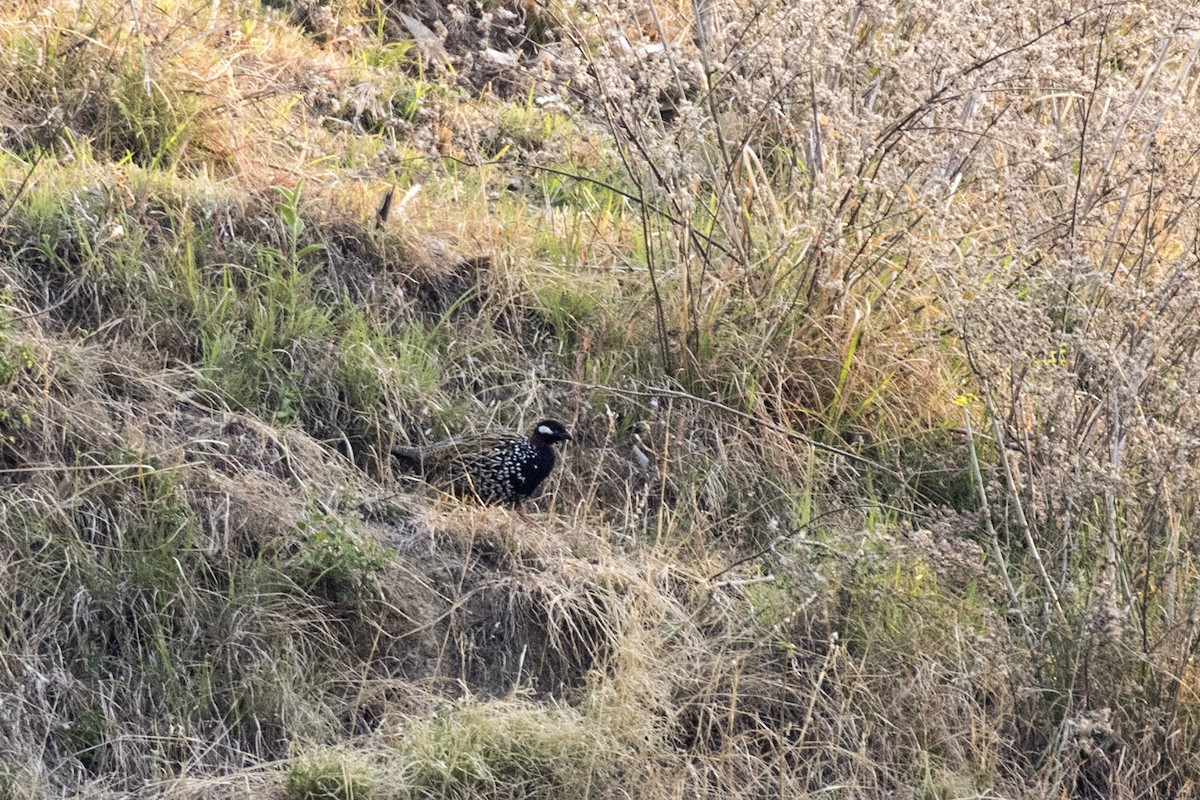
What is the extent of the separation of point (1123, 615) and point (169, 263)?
3.28 m

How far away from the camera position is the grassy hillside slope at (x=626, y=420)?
12.9ft

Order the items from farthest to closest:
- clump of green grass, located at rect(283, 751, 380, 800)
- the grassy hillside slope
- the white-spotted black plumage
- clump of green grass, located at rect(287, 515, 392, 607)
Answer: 1. the white-spotted black plumage
2. clump of green grass, located at rect(287, 515, 392, 607)
3. the grassy hillside slope
4. clump of green grass, located at rect(283, 751, 380, 800)

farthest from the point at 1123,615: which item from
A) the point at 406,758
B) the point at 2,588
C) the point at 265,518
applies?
the point at 2,588

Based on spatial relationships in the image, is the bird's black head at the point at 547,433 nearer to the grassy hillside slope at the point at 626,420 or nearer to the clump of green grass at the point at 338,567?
the grassy hillside slope at the point at 626,420

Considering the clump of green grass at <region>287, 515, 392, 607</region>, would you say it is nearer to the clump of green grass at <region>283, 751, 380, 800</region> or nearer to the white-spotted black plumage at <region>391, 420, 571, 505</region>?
the white-spotted black plumage at <region>391, 420, 571, 505</region>

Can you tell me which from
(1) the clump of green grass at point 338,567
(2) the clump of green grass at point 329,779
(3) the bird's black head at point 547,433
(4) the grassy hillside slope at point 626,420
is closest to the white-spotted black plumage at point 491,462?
(3) the bird's black head at point 547,433

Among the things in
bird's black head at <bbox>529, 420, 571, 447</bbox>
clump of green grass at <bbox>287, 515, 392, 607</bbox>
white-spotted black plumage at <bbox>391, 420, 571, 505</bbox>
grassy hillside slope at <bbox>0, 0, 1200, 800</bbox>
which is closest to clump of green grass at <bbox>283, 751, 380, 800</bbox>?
grassy hillside slope at <bbox>0, 0, 1200, 800</bbox>

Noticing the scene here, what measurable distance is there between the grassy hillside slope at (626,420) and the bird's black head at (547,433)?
0.20 meters

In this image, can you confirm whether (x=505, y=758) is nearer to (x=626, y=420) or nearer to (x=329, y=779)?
(x=329, y=779)

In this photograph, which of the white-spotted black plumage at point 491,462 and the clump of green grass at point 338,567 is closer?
the clump of green grass at point 338,567

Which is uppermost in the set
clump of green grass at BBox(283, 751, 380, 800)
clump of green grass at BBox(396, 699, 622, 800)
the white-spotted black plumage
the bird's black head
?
the bird's black head

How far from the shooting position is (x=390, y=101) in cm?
666

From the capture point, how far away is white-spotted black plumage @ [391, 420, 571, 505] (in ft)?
15.6

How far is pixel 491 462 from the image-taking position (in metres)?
4.77
